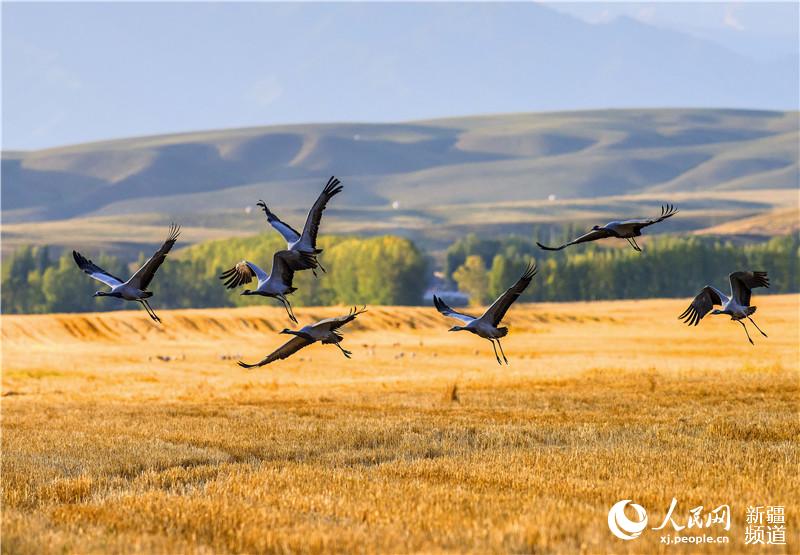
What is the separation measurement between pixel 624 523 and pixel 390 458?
27.1 feet

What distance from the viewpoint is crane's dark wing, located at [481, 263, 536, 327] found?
1448 cm

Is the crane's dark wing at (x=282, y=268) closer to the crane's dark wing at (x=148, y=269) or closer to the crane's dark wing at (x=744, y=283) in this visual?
the crane's dark wing at (x=148, y=269)

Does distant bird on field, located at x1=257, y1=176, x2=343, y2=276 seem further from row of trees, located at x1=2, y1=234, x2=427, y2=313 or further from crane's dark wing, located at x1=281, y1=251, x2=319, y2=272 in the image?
row of trees, located at x1=2, y1=234, x2=427, y2=313

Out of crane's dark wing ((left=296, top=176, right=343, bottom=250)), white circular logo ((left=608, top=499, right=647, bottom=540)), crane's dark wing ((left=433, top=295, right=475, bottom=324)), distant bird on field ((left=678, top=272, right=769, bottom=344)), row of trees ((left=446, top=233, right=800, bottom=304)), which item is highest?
row of trees ((left=446, top=233, right=800, bottom=304))

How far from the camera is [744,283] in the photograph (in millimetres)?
17125

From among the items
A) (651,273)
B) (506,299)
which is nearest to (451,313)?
(506,299)

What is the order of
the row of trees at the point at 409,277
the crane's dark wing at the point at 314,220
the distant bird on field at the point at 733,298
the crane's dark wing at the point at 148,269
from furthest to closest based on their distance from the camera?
the row of trees at the point at 409,277 < the distant bird on field at the point at 733,298 < the crane's dark wing at the point at 314,220 < the crane's dark wing at the point at 148,269

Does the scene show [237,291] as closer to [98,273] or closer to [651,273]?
[651,273]

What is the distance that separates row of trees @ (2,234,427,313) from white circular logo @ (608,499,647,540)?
113 meters

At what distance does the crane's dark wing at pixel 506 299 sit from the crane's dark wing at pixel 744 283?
10.8 feet

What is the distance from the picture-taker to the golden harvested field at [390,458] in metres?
15.0

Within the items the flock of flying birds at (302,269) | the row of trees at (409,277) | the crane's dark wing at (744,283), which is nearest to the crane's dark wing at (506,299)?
the flock of flying birds at (302,269)

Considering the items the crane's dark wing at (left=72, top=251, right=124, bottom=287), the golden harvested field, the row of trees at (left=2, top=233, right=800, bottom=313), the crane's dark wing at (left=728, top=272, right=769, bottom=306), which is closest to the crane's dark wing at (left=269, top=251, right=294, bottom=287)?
the crane's dark wing at (left=72, top=251, right=124, bottom=287)

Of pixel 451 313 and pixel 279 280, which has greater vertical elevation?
pixel 279 280
